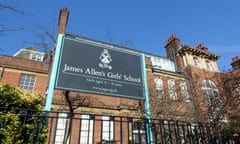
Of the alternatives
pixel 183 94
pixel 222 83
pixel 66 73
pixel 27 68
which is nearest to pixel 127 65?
pixel 66 73

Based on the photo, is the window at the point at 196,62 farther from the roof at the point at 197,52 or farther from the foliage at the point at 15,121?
the foliage at the point at 15,121

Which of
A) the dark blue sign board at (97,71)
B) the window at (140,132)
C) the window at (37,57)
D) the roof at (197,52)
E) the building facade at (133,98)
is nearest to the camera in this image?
the window at (140,132)

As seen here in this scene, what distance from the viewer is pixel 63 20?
15352mm

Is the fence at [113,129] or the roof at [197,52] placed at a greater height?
the roof at [197,52]

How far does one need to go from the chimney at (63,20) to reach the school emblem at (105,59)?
9.87 meters

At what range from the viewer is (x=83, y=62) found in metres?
5.91

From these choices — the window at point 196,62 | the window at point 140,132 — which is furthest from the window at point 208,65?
the window at point 140,132

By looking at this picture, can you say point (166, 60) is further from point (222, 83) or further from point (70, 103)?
point (70, 103)

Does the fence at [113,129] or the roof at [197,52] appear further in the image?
the roof at [197,52]

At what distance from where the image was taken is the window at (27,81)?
13.3 metres

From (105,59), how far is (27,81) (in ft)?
32.9

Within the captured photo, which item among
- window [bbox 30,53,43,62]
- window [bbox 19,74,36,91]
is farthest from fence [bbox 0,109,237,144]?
window [bbox 30,53,43,62]

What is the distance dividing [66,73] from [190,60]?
16.9 metres

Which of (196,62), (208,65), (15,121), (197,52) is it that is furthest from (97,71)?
(208,65)
